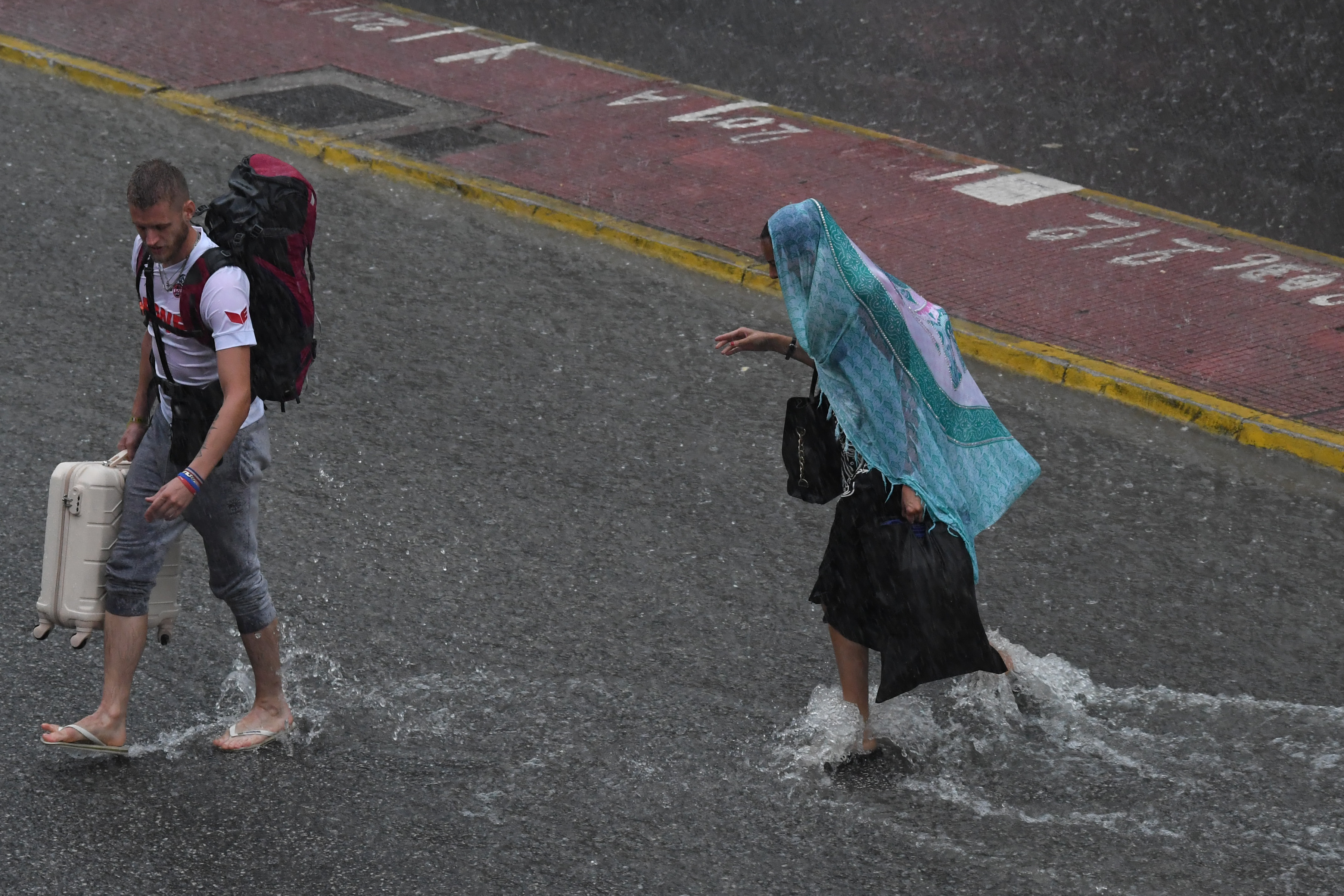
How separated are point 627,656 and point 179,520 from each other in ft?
5.69

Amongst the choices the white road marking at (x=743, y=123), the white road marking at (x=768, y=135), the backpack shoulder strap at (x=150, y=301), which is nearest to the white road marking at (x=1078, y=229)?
the white road marking at (x=768, y=135)

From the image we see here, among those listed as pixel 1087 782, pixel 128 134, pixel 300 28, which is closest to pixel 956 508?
pixel 1087 782

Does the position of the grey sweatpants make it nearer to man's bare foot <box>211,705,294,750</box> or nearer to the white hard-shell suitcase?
the white hard-shell suitcase

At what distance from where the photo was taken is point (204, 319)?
512cm

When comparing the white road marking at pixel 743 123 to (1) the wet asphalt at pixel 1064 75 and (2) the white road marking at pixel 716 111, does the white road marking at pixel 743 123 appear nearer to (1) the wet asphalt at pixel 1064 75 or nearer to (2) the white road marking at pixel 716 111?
(2) the white road marking at pixel 716 111

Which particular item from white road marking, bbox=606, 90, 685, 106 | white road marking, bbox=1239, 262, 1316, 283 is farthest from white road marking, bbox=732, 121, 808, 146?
white road marking, bbox=1239, 262, 1316, 283

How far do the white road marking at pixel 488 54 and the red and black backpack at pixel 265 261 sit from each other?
9.76m

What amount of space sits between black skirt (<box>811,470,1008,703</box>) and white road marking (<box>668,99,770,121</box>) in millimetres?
8365

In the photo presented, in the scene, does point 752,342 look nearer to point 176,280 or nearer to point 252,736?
point 176,280

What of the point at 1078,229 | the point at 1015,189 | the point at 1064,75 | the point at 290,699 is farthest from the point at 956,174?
the point at 290,699

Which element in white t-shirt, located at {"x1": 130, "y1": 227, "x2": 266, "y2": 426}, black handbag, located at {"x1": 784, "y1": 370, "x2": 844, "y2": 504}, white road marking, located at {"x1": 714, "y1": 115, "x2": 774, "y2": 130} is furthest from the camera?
white road marking, located at {"x1": 714, "y1": 115, "x2": 774, "y2": 130}

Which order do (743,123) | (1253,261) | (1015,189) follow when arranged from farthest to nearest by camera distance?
(743,123) < (1015,189) < (1253,261)

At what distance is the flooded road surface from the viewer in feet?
17.0

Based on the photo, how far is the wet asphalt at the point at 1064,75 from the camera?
12820mm
